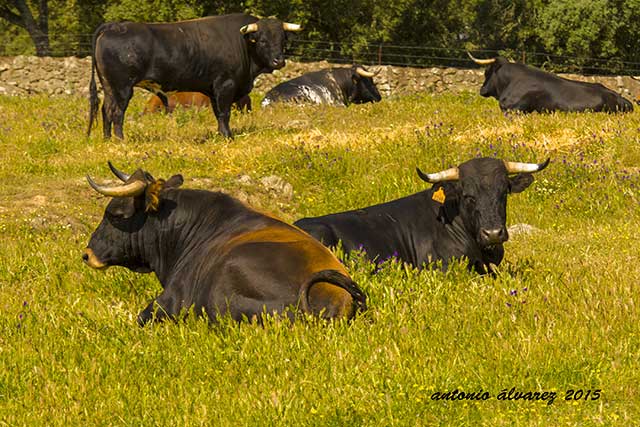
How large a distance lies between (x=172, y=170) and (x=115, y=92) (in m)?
2.87

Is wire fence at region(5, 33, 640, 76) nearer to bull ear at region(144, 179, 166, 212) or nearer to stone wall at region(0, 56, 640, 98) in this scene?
stone wall at region(0, 56, 640, 98)

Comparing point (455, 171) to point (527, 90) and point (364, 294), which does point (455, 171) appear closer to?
point (364, 294)

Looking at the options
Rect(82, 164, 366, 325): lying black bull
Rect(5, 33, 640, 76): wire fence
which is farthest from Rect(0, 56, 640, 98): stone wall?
Rect(82, 164, 366, 325): lying black bull

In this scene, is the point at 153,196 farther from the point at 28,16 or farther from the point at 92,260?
the point at 28,16

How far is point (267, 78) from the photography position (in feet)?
95.8

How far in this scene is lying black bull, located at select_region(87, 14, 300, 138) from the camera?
16.1 m

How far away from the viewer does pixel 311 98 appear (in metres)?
24.7

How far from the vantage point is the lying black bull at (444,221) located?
8.57m

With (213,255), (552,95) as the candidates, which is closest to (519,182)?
(213,255)

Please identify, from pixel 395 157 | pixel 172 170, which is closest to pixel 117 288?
pixel 172 170

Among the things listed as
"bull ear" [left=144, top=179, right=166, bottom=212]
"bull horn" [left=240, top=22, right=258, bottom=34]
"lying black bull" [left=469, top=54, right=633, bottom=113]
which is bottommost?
"lying black bull" [left=469, top=54, right=633, bottom=113]

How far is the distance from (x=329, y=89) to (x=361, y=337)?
65.4 feet

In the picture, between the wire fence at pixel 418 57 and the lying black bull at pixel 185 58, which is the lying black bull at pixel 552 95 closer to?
the lying black bull at pixel 185 58

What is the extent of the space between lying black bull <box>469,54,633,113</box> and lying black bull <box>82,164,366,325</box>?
13.3 m
